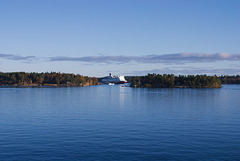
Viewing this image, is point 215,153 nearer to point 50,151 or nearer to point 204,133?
point 204,133

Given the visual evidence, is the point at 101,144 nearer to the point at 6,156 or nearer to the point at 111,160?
the point at 111,160

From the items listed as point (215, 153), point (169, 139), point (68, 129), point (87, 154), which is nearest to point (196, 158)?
point (215, 153)

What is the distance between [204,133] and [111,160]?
692 inches

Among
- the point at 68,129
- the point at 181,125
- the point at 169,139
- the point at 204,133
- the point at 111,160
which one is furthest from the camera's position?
the point at 181,125

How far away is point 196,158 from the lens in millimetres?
24141

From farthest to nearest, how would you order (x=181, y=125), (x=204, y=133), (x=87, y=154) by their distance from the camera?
(x=181, y=125), (x=204, y=133), (x=87, y=154)

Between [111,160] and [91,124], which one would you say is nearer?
[111,160]

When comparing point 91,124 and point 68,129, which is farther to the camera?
point 91,124

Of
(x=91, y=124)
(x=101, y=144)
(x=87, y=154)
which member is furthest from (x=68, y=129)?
(x=87, y=154)

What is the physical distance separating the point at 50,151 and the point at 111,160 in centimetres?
691

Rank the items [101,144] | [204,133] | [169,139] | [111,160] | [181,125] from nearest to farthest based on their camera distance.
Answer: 1. [111,160]
2. [101,144]
3. [169,139]
4. [204,133]
5. [181,125]

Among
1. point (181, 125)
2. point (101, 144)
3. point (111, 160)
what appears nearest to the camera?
point (111, 160)

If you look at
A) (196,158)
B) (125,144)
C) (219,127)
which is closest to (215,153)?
(196,158)

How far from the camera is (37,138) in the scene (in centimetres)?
3197
